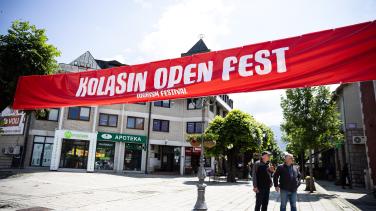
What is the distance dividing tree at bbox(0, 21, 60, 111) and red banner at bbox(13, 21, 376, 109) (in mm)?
741

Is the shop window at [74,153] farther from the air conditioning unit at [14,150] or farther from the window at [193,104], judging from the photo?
the window at [193,104]

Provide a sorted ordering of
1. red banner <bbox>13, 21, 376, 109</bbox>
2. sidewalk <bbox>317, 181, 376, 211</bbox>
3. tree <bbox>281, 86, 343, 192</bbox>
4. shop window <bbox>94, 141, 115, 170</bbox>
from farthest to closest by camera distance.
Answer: shop window <bbox>94, 141, 115, 170</bbox>
tree <bbox>281, 86, 343, 192</bbox>
sidewalk <bbox>317, 181, 376, 211</bbox>
red banner <bbox>13, 21, 376, 109</bbox>

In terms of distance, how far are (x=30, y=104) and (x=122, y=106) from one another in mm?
25592

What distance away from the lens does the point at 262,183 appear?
7.28 metres

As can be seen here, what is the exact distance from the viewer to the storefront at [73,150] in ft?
90.3

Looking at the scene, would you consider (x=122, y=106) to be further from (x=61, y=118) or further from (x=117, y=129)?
(x=61, y=118)

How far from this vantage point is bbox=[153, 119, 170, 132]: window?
109 ft

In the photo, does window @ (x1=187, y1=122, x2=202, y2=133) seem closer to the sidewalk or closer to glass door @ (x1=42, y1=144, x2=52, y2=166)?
glass door @ (x1=42, y1=144, x2=52, y2=166)

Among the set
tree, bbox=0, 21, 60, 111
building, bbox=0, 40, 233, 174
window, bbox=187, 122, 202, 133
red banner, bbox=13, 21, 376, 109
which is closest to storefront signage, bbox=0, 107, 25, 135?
building, bbox=0, 40, 233, 174

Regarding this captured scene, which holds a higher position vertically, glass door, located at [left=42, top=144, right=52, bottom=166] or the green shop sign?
the green shop sign

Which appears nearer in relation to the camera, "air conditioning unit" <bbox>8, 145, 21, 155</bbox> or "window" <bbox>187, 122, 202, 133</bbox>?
"air conditioning unit" <bbox>8, 145, 21, 155</bbox>

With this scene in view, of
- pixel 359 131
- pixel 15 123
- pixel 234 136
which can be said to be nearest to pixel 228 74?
pixel 234 136

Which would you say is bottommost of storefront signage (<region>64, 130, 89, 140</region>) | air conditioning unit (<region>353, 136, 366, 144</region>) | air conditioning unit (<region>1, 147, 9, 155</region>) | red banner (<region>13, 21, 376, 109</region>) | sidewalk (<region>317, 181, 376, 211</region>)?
sidewalk (<region>317, 181, 376, 211</region>)

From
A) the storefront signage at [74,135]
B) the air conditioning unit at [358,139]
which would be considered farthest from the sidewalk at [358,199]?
the storefront signage at [74,135]
